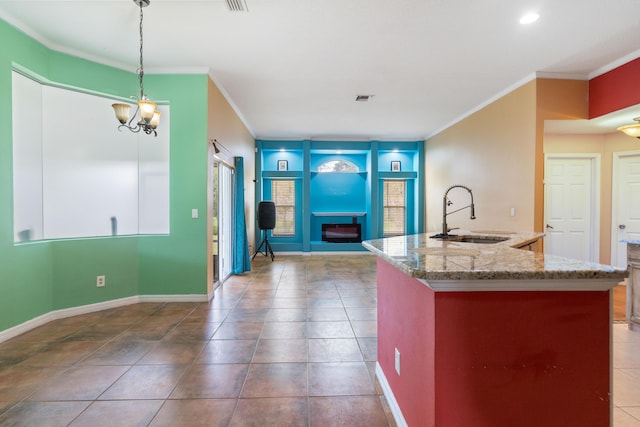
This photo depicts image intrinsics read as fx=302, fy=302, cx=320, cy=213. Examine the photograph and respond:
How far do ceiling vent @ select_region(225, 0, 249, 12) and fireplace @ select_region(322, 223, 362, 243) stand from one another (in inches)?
232

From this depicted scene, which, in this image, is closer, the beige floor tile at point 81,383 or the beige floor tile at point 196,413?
the beige floor tile at point 196,413

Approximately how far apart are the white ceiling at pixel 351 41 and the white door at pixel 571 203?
1.56 meters

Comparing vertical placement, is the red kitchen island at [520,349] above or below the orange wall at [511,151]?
below

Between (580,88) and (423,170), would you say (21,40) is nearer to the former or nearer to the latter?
(580,88)

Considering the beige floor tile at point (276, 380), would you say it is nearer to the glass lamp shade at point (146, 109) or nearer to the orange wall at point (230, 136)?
the orange wall at point (230, 136)

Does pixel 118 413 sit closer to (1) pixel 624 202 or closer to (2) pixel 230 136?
(2) pixel 230 136

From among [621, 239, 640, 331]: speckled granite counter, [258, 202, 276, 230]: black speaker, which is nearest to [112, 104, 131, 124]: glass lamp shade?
[258, 202, 276, 230]: black speaker

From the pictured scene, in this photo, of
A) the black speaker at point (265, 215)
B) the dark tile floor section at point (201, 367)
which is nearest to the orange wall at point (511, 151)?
the dark tile floor section at point (201, 367)

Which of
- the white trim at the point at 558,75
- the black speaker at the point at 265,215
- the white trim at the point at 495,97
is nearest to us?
the white trim at the point at 558,75

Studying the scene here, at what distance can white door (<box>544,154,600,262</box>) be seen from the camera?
4.80m

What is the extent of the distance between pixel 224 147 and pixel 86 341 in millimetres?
2911

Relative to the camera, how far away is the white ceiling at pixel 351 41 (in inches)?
101

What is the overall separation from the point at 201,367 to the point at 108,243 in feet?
7.20

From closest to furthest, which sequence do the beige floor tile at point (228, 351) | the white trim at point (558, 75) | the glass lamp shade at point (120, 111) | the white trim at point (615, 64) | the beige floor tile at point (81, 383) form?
the beige floor tile at point (81, 383), the beige floor tile at point (228, 351), the glass lamp shade at point (120, 111), the white trim at point (615, 64), the white trim at point (558, 75)
